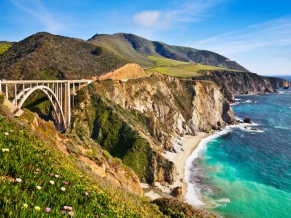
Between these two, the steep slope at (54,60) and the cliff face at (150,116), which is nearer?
the cliff face at (150,116)

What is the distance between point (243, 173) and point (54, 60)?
75.0m

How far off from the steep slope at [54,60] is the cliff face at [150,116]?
13.4 m

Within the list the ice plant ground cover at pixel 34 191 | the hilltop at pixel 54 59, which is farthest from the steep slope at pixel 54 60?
the ice plant ground cover at pixel 34 191

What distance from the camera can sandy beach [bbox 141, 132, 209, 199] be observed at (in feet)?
162

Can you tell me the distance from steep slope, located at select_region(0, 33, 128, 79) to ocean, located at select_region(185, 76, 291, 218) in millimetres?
49963

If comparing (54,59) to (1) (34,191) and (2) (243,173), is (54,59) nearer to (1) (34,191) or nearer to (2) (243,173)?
(2) (243,173)

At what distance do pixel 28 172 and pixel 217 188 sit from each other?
51851 millimetres

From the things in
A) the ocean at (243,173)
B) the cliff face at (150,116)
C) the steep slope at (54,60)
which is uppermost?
the steep slope at (54,60)

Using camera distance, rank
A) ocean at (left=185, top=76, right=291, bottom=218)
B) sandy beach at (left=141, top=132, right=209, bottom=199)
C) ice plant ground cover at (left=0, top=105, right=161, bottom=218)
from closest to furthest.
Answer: ice plant ground cover at (left=0, top=105, right=161, bottom=218)
ocean at (left=185, top=76, right=291, bottom=218)
sandy beach at (left=141, top=132, right=209, bottom=199)

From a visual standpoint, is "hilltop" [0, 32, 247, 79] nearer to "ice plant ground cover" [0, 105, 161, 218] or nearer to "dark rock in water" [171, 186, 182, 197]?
"dark rock in water" [171, 186, 182, 197]

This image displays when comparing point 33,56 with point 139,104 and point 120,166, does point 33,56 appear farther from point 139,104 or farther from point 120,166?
point 120,166

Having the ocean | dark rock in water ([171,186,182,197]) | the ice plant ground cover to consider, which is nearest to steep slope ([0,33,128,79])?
the ocean

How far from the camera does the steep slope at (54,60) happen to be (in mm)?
76312

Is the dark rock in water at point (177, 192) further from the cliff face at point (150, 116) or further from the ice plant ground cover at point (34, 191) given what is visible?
the ice plant ground cover at point (34, 191)
